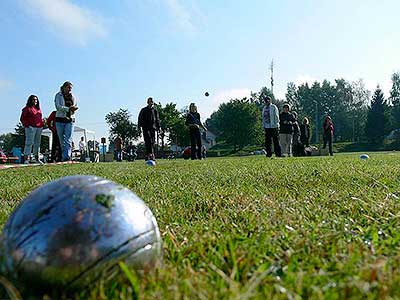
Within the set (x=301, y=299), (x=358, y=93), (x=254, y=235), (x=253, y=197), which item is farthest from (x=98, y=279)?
(x=358, y=93)

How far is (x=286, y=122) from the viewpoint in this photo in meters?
17.0

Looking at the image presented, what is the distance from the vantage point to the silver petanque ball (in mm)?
1567

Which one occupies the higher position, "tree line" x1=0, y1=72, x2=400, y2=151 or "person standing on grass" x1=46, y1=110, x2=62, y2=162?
"tree line" x1=0, y1=72, x2=400, y2=151

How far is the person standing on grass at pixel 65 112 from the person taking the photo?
36.9ft

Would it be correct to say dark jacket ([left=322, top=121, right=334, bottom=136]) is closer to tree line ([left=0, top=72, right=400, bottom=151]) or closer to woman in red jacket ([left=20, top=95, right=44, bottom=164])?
woman in red jacket ([left=20, top=95, right=44, bottom=164])

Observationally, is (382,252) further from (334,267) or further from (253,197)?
(253,197)

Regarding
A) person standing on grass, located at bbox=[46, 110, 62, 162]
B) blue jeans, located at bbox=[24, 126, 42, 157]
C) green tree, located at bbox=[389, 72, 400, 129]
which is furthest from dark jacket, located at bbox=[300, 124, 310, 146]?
green tree, located at bbox=[389, 72, 400, 129]

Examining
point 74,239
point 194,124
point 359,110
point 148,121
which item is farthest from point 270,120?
point 359,110

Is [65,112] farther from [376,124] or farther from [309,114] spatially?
[309,114]

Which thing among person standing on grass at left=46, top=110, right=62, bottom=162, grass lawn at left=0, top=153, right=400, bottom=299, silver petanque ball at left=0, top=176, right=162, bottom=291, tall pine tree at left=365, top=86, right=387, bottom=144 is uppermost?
tall pine tree at left=365, top=86, right=387, bottom=144

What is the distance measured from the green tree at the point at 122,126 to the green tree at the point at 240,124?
18384 mm

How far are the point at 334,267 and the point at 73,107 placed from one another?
34.0 ft

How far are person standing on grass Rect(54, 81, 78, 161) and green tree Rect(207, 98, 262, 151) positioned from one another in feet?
251

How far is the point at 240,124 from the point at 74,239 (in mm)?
87239
